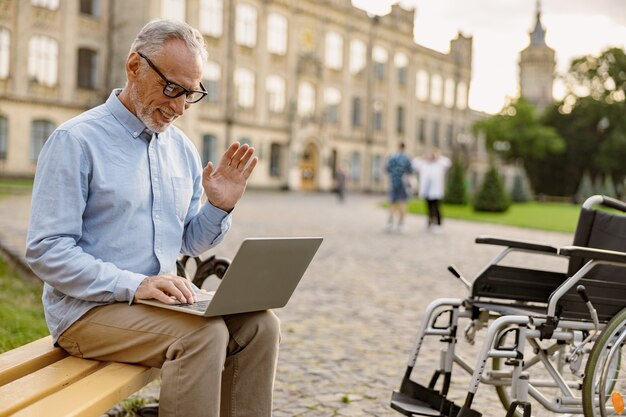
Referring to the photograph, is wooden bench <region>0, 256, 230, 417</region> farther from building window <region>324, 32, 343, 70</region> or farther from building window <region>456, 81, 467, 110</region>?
building window <region>456, 81, 467, 110</region>

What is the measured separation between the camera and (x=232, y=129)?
4006cm

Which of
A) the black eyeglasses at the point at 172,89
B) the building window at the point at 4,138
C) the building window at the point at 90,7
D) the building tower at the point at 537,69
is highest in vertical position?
the building tower at the point at 537,69

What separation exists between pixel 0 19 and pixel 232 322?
3226cm

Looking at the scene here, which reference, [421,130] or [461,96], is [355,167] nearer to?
[421,130]

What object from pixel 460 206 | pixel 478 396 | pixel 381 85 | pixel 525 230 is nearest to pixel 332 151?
pixel 381 85

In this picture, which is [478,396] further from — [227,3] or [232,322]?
[227,3]

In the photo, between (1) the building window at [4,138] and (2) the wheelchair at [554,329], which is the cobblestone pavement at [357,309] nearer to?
(2) the wheelchair at [554,329]

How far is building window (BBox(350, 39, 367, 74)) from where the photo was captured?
4837cm

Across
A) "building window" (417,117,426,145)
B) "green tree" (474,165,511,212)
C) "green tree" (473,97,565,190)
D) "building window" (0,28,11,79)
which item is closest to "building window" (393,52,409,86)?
"building window" (417,117,426,145)

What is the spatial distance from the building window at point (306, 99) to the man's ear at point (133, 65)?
4136cm

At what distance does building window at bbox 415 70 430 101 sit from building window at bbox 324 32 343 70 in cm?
939

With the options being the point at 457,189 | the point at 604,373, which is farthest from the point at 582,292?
the point at 457,189

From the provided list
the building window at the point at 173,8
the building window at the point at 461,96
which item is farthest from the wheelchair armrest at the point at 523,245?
the building window at the point at 461,96

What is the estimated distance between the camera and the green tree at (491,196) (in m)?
27.1
